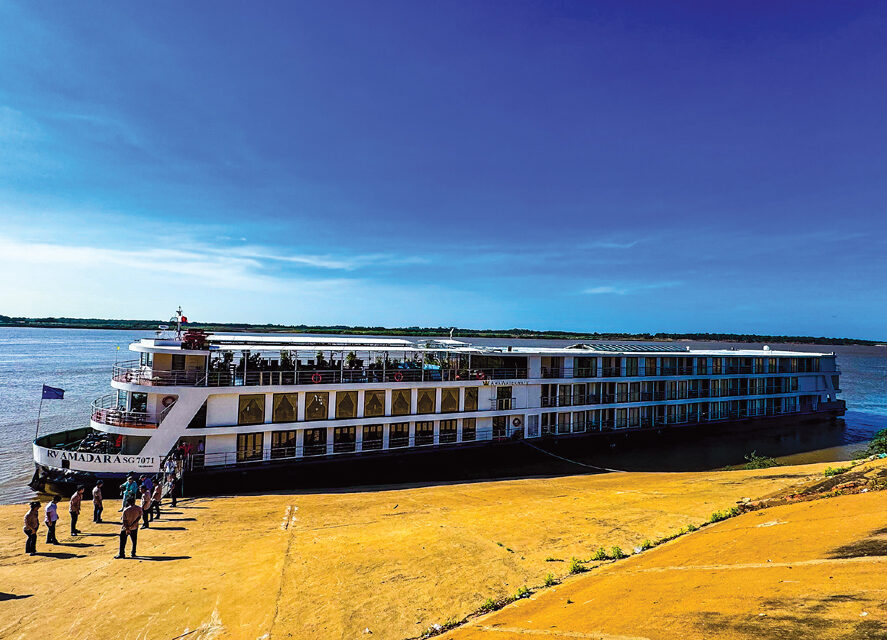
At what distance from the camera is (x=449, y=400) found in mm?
31062

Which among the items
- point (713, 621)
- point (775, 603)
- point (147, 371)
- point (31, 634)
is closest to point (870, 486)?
point (775, 603)

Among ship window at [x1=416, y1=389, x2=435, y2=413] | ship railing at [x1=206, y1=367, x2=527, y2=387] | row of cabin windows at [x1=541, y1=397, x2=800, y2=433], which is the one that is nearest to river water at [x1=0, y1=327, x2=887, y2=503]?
row of cabin windows at [x1=541, y1=397, x2=800, y2=433]

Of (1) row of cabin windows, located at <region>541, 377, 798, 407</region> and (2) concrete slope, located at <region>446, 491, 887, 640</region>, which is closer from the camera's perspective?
(2) concrete slope, located at <region>446, 491, 887, 640</region>

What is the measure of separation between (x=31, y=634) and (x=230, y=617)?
4336 mm

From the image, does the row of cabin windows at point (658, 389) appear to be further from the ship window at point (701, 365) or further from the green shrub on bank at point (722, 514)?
the green shrub on bank at point (722, 514)

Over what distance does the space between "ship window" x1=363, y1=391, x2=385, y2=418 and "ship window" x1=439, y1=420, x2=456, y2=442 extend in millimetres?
4333

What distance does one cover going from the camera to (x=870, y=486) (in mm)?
14992

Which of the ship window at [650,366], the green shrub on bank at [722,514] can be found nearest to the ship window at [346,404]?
the green shrub on bank at [722,514]

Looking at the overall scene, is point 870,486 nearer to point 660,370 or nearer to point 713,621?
point 713,621

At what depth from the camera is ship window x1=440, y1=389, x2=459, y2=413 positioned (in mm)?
30719

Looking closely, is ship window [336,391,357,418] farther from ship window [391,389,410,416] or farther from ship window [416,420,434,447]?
ship window [416,420,434,447]

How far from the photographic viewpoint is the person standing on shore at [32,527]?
1528 cm

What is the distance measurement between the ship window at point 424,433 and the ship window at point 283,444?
7.49m

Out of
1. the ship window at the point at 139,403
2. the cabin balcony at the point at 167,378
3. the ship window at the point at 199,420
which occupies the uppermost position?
the cabin balcony at the point at 167,378
